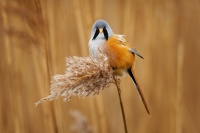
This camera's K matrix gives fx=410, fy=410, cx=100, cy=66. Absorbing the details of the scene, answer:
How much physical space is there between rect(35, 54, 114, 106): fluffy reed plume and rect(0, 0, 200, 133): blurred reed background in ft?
1.83

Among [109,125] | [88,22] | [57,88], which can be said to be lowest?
[109,125]

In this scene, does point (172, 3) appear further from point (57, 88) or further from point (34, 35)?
point (57, 88)

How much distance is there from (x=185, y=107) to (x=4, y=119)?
3.45 feet

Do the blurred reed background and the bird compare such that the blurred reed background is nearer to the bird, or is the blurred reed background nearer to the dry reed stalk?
the bird

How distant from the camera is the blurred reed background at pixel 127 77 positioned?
1.91 meters

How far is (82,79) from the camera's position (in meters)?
1.14

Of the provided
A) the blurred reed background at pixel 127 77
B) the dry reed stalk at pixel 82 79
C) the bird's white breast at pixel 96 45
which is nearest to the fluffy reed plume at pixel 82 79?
the dry reed stalk at pixel 82 79

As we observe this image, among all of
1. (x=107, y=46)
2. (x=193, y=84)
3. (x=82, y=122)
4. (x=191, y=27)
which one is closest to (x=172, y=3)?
(x=191, y=27)

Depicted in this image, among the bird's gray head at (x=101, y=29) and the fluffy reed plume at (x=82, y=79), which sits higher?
the bird's gray head at (x=101, y=29)

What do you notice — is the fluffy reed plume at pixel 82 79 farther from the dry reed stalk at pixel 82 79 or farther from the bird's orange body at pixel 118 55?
the bird's orange body at pixel 118 55

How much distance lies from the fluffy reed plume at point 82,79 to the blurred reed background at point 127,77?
56 centimetres

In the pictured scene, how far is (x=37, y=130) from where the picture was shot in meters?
2.35

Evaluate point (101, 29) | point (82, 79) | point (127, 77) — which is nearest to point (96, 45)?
point (101, 29)

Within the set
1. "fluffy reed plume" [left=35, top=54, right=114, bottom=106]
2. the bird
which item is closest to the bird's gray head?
the bird
